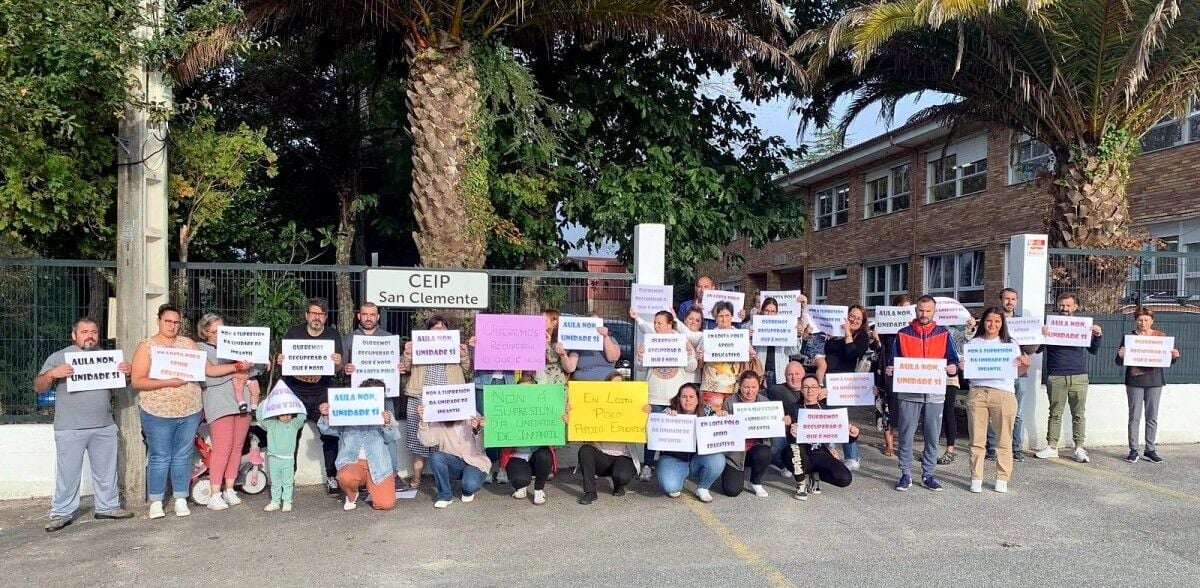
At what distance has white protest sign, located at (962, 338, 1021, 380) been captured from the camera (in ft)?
23.9

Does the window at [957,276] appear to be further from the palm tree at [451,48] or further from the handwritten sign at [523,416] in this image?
the handwritten sign at [523,416]

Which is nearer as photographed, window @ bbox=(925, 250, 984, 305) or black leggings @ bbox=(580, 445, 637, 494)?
black leggings @ bbox=(580, 445, 637, 494)

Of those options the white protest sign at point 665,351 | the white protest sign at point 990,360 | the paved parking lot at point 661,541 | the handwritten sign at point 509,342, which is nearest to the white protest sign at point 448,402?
the handwritten sign at point 509,342

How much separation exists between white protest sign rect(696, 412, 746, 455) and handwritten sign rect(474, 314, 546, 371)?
1.70 m

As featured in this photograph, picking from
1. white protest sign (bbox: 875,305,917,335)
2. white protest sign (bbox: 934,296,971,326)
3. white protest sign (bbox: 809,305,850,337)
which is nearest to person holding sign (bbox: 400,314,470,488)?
white protest sign (bbox: 809,305,850,337)

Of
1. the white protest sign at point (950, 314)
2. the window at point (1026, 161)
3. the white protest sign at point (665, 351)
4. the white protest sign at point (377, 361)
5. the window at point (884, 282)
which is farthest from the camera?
the window at point (884, 282)

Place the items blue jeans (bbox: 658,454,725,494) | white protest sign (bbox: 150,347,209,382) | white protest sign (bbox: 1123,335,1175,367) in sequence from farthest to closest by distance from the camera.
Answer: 1. white protest sign (bbox: 1123,335,1175,367)
2. blue jeans (bbox: 658,454,725,494)
3. white protest sign (bbox: 150,347,209,382)

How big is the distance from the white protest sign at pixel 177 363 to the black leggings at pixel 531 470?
268 cm

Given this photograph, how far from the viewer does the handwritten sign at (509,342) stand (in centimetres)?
761

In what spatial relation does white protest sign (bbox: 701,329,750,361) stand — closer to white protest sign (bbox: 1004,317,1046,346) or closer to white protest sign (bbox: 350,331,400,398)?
white protest sign (bbox: 350,331,400,398)

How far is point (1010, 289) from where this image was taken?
8656 mm

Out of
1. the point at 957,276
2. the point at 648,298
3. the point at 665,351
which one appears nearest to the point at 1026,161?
the point at 957,276

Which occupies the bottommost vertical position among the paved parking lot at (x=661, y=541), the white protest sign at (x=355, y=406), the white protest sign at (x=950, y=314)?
the paved parking lot at (x=661, y=541)

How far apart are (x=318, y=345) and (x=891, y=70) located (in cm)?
918
